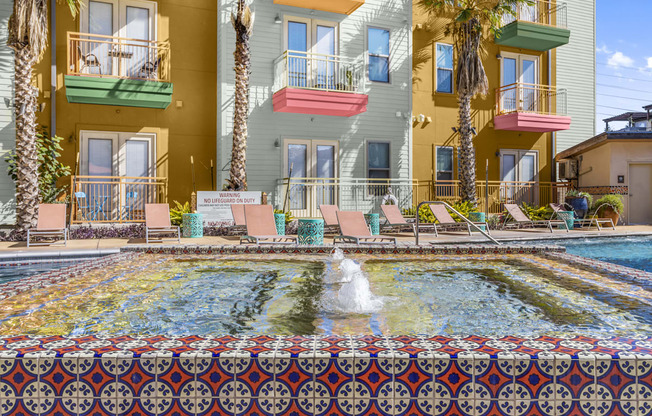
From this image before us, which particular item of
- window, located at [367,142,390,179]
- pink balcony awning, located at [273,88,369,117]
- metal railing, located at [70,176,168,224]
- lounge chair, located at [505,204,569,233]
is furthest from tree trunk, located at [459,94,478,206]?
metal railing, located at [70,176,168,224]

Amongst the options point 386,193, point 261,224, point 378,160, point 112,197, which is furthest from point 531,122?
point 112,197

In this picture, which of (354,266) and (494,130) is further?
(494,130)

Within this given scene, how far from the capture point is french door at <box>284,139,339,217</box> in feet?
53.3

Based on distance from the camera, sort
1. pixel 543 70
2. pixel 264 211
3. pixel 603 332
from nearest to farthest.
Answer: pixel 603 332
pixel 264 211
pixel 543 70

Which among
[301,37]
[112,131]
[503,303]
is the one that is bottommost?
[503,303]

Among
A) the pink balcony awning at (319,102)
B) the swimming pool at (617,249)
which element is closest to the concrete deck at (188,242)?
the swimming pool at (617,249)

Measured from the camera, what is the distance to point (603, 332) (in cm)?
382

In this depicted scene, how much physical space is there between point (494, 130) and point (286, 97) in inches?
372

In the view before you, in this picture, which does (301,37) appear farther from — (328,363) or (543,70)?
(328,363)

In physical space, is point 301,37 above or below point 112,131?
above

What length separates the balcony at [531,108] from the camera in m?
19.3

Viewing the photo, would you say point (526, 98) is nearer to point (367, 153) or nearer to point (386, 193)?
point (367, 153)

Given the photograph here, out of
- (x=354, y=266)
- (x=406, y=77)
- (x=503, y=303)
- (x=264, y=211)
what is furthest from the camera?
(x=406, y=77)

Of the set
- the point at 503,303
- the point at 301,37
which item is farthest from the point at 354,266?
the point at 301,37
